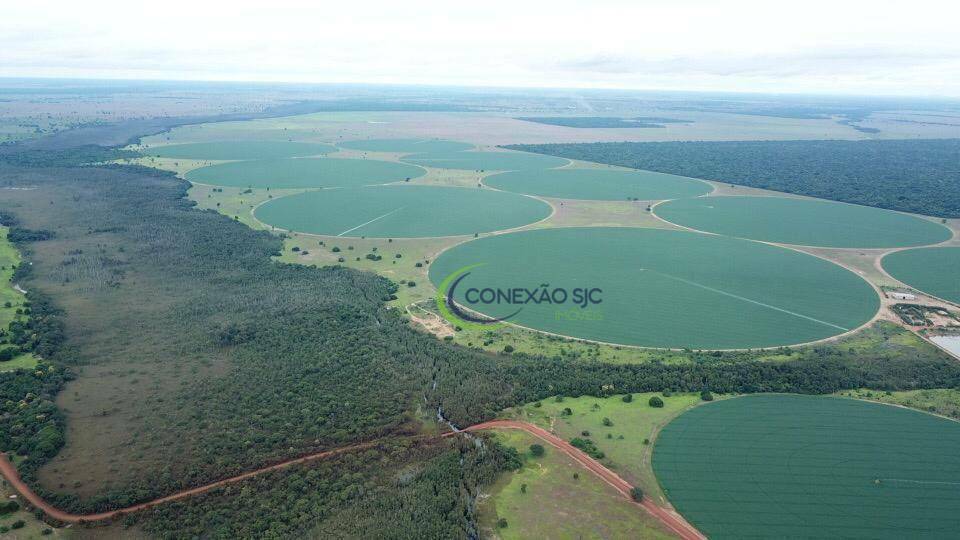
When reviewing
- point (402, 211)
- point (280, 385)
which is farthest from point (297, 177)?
point (280, 385)

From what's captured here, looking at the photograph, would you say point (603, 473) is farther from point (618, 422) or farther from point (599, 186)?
point (599, 186)

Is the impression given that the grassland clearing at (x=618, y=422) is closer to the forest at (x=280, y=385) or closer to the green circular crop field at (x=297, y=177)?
the forest at (x=280, y=385)

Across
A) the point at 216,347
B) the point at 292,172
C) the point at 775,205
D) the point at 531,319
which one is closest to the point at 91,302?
the point at 216,347

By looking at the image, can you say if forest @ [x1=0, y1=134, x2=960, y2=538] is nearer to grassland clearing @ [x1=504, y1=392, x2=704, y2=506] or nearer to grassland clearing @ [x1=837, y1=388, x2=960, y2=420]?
grassland clearing @ [x1=837, y1=388, x2=960, y2=420]

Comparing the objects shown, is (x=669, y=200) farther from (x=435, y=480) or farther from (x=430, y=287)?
(x=435, y=480)

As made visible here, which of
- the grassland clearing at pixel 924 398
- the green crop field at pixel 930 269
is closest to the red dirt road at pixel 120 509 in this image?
the grassland clearing at pixel 924 398
